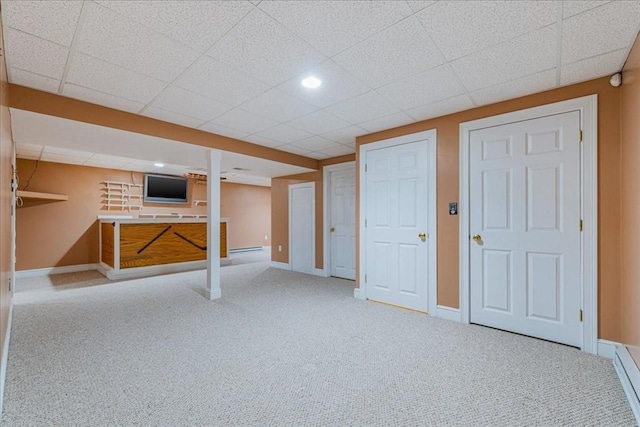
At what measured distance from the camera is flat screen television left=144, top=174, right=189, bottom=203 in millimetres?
7227

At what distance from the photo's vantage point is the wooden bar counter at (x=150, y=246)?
214 inches

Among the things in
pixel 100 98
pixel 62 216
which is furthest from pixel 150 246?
pixel 100 98

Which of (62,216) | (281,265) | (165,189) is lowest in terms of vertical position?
(281,265)

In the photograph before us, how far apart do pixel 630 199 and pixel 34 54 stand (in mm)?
4428

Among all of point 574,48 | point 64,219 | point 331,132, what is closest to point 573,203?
point 574,48

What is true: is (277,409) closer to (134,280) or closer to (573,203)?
(573,203)

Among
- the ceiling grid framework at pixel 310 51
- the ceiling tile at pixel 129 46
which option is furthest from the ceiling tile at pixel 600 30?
the ceiling tile at pixel 129 46

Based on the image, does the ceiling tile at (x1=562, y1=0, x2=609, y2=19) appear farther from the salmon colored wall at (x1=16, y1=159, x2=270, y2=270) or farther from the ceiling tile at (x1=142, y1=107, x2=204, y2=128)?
the salmon colored wall at (x1=16, y1=159, x2=270, y2=270)

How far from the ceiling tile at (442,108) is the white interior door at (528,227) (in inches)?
13.3

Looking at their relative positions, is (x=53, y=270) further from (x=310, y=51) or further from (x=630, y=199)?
(x=630, y=199)

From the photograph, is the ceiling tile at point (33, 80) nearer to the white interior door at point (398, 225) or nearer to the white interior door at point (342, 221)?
the white interior door at point (398, 225)

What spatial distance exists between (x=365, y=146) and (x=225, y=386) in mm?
3224

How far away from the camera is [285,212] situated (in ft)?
21.8

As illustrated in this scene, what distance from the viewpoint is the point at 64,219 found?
238 inches
